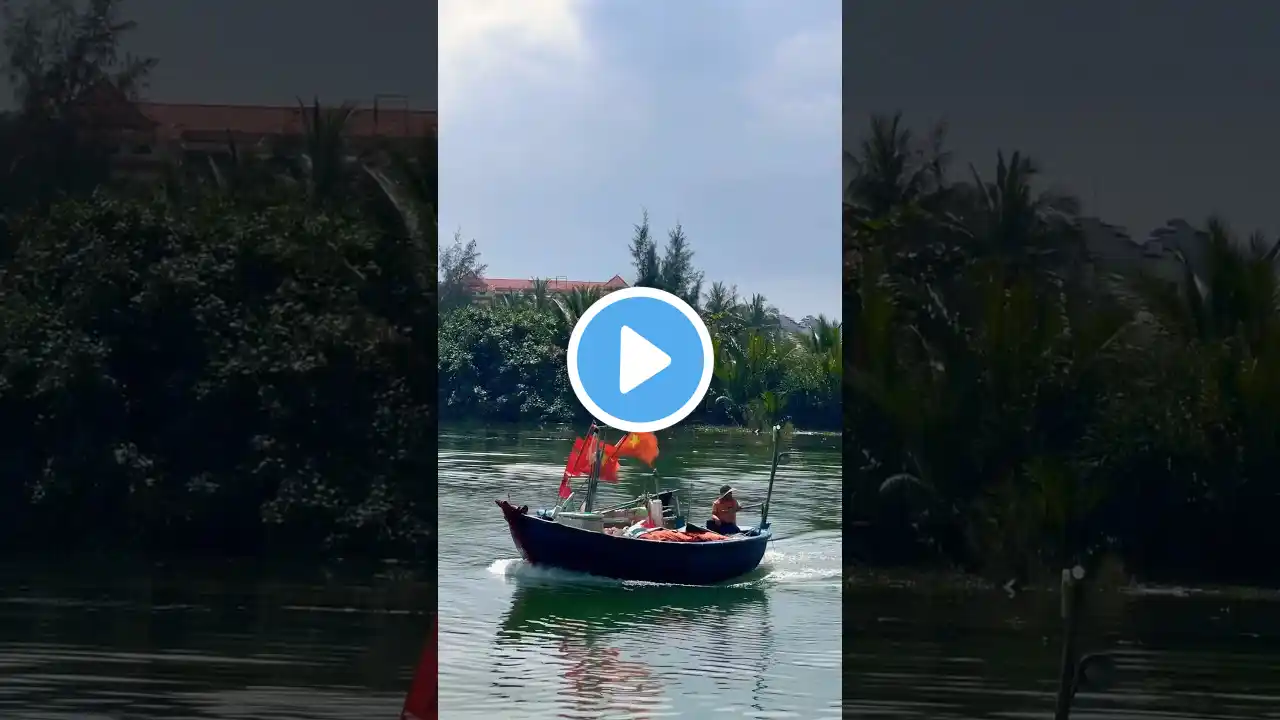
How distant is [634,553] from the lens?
741 cm

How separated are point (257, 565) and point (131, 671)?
79cm

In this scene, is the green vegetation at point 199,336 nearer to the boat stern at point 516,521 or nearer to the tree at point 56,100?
the tree at point 56,100

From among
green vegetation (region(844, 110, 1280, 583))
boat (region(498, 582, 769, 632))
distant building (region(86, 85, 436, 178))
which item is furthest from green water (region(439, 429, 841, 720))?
distant building (region(86, 85, 436, 178))

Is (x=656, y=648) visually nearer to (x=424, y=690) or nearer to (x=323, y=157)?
(x=424, y=690)

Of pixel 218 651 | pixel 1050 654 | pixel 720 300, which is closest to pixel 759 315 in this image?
pixel 720 300

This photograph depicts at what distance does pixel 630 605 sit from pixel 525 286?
1.83m

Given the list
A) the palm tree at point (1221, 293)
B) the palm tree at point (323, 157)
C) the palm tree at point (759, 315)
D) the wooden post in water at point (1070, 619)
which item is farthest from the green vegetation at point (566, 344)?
the wooden post in water at point (1070, 619)

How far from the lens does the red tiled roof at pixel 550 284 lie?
708cm

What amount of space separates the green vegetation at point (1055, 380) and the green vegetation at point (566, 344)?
2.34 ft

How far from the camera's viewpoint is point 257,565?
257 inches

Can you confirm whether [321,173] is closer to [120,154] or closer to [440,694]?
[120,154]

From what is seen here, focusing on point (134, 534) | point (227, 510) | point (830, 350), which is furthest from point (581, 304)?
point (134, 534)

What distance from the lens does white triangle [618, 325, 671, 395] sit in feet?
23.1

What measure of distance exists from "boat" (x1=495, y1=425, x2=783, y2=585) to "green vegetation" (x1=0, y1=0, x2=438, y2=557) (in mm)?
987
